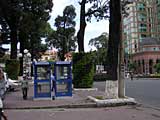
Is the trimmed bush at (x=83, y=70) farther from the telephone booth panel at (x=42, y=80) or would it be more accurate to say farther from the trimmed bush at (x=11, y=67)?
the trimmed bush at (x=11, y=67)

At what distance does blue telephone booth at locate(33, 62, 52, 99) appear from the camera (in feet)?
78.0

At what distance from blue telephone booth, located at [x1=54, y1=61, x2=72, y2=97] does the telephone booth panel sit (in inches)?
21.3

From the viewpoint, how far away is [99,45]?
14225 centimetres

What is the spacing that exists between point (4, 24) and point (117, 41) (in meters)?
35.1

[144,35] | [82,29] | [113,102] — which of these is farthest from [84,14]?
[144,35]

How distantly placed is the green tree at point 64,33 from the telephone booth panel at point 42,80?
52.5 m

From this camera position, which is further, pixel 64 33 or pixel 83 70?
pixel 64 33

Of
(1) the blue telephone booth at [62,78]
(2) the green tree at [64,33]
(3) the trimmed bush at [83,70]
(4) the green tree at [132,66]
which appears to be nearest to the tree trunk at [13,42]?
(3) the trimmed bush at [83,70]

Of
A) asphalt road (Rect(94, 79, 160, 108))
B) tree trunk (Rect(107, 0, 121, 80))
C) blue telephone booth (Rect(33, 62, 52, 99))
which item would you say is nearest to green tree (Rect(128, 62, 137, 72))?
asphalt road (Rect(94, 79, 160, 108))

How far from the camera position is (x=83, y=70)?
33.5m

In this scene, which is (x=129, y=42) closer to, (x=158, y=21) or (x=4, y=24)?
(x=158, y=21)

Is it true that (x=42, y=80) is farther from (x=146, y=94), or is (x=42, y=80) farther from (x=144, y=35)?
(x=144, y=35)

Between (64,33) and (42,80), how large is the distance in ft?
186

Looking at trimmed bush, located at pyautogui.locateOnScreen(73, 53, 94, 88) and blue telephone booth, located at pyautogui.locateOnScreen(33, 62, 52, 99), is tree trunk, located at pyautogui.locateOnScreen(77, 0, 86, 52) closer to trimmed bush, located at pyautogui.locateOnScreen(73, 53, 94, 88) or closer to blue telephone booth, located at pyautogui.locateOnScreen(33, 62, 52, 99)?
trimmed bush, located at pyautogui.locateOnScreen(73, 53, 94, 88)
